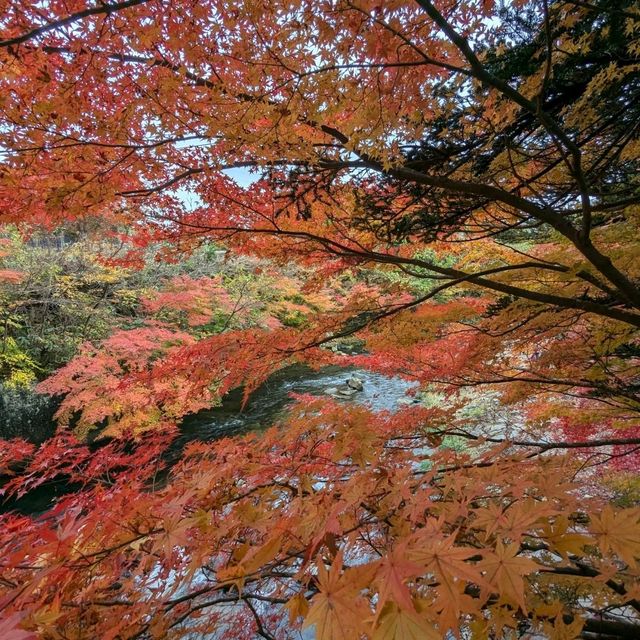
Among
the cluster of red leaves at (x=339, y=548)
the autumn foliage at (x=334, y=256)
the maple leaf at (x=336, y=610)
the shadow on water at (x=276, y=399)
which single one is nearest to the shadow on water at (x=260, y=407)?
the shadow on water at (x=276, y=399)

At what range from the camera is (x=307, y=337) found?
339cm

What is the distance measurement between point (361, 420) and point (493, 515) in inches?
37.0

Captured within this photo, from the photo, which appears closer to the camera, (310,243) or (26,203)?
(26,203)

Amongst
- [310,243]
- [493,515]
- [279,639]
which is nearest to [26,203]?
[310,243]

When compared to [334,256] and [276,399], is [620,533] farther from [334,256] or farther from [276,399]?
[276,399]

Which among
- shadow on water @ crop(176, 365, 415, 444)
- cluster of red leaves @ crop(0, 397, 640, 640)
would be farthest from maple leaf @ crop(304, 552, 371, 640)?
shadow on water @ crop(176, 365, 415, 444)

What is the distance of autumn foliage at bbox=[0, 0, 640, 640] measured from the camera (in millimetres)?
1144

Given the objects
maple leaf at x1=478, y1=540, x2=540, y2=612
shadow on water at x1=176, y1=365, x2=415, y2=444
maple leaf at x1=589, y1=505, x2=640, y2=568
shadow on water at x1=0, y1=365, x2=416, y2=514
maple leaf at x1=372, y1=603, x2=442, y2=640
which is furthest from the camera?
shadow on water at x1=176, y1=365, x2=415, y2=444

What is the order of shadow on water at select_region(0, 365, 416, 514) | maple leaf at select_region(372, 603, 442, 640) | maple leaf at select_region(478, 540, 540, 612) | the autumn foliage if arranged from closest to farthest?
maple leaf at select_region(372, 603, 442, 640), maple leaf at select_region(478, 540, 540, 612), the autumn foliage, shadow on water at select_region(0, 365, 416, 514)

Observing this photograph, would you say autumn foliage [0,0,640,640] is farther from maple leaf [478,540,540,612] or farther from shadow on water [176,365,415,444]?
shadow on water [176,365,415,444]

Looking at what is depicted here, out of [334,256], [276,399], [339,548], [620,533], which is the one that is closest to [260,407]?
[276,399]

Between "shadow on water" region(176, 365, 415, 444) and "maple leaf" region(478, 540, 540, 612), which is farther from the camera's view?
"shadow on water" region(176, 365, 415, 444)

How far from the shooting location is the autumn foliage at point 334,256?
1.14 metres

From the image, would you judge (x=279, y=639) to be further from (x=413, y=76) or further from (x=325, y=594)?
(x=413, y=76)
